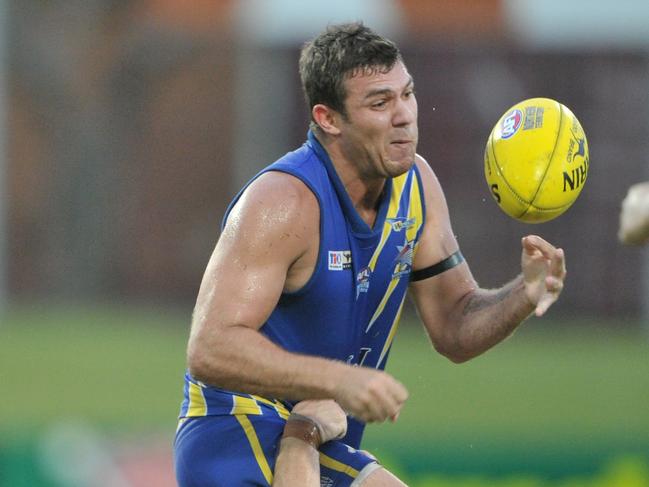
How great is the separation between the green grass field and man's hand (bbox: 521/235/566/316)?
12.1ft

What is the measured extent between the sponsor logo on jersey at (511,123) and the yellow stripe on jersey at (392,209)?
52 cm

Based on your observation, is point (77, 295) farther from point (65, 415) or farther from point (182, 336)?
point (65, 415)

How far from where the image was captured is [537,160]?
656cm

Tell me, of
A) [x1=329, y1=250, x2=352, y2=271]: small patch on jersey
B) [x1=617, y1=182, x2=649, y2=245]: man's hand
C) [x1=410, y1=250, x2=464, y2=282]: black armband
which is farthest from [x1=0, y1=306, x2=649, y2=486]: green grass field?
[x1=617, y1=182, x2=649, y2=245]: man's hand

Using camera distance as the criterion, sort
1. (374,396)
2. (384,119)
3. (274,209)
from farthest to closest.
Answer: (384,119) → (274,209) → (374,396)

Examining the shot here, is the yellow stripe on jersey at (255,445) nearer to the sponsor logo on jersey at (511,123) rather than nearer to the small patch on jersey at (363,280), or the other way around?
the small patch on jersey at (363,280)

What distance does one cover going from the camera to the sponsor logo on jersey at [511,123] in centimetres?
667

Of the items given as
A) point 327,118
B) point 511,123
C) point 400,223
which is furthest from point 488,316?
point 327,118

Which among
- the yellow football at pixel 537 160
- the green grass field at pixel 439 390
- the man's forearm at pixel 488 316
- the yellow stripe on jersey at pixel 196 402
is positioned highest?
the yellow football at pixel 537 160

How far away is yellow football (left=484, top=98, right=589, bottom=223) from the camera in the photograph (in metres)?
6.57

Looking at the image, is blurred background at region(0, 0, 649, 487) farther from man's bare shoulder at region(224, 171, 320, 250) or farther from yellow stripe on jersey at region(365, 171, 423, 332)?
man's bare shoulder at region(224, 171, 320, 250)

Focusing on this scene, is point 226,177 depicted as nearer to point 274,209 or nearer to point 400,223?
point 400,223

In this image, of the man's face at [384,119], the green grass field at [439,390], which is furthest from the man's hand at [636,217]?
the green grass field at [439,390]

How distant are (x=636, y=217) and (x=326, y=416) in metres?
1.52
